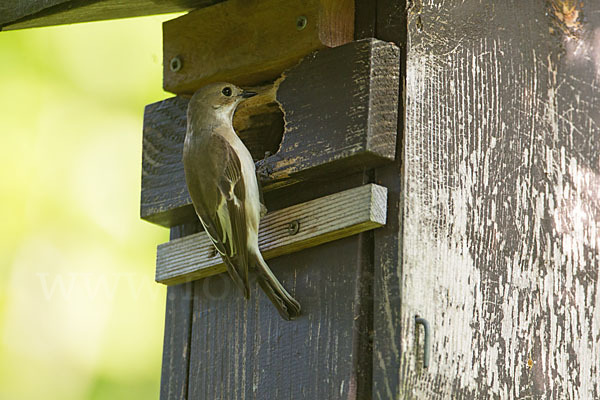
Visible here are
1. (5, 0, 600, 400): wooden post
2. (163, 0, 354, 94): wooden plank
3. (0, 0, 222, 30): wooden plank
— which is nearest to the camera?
(5, 0, 600, 400): wooden post

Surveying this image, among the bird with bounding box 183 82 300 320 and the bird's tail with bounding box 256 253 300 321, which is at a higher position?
the bird with bounding box 183 82 300 320

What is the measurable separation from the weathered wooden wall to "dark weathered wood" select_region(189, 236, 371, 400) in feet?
0.54

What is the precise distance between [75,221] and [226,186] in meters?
2.61

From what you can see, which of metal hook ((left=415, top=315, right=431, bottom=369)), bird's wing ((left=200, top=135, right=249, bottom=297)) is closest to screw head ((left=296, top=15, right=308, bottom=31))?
bird's wing ((left=200, top=135, right=249, bottom=297))

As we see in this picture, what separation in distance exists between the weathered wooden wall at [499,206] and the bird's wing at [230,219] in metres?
0.49

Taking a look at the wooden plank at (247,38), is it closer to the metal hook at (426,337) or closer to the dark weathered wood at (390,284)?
the dark weathered wood at (390,284)

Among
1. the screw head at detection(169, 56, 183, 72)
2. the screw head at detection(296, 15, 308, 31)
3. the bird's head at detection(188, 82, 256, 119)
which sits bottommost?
the bird's head at detection(188, 82, 256, 119)

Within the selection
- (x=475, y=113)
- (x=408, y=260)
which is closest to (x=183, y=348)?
(x=408, y=260)

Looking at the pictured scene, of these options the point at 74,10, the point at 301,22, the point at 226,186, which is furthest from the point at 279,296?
the point at 74,10

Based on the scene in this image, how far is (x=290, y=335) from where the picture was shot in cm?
311

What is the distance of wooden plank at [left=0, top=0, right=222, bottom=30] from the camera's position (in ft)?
11.5

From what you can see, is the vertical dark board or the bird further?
the bird

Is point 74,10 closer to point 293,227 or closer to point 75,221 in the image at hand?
point 293,227

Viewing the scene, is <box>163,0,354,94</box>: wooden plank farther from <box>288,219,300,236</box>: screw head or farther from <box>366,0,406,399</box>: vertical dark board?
<box>288,219,300,236</box>: screw head
